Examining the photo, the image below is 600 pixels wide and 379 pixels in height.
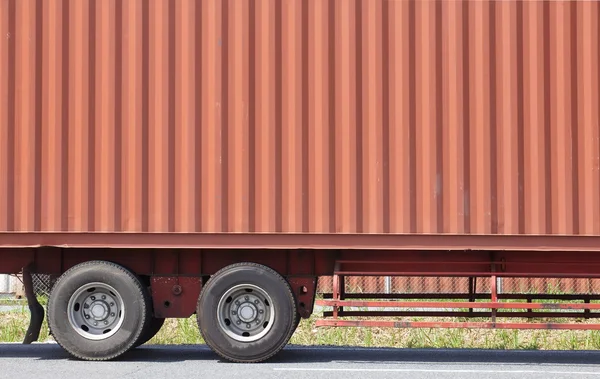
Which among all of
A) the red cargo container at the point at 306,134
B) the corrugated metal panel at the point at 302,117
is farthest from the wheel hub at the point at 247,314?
the corrugated metal panel at the point at 302,117

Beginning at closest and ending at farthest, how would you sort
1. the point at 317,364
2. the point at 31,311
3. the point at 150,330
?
the point at 317,364
the point at 31,311
the point at 150,330

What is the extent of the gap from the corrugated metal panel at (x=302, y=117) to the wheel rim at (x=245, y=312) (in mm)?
673

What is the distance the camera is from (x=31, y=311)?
1117cm

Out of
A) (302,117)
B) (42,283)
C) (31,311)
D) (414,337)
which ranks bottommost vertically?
(414,337)

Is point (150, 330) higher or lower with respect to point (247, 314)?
lower

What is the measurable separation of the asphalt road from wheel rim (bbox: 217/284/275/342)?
0.37 metres

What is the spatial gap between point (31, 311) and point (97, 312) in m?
0.82

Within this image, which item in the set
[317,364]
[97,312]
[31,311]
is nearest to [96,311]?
[97,312]

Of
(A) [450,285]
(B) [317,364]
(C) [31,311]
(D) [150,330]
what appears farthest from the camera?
(A) [450,285]

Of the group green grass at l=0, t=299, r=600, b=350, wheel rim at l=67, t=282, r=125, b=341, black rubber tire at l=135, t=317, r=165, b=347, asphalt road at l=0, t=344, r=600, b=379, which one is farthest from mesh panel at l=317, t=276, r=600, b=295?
wheel rim at l=67, t=282, r=125, b=341

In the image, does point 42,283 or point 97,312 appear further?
point 42,283

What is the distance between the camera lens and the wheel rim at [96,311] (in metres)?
10.8

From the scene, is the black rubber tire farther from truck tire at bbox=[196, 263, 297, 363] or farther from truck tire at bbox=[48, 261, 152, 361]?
truck tire at bbox=[196, 263, 297, 363]

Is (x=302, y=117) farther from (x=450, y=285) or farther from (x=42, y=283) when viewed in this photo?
(x=450, y=285)
